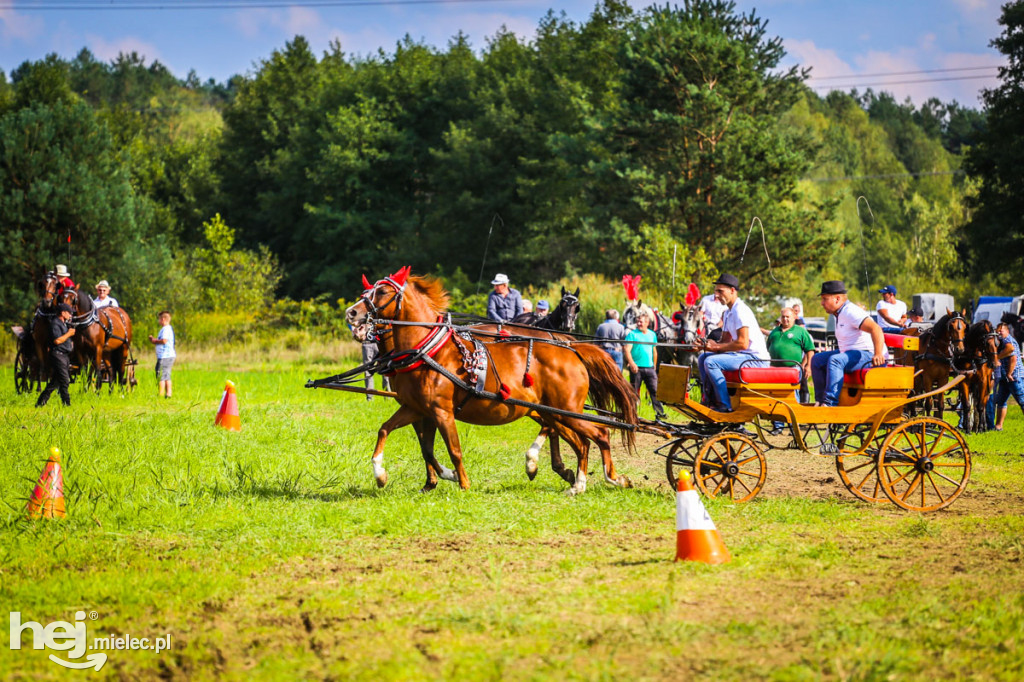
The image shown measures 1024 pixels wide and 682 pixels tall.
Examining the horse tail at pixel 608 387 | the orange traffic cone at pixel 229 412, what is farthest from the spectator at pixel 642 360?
the orange traffic cone at pixel 229 412

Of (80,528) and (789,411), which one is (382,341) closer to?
(80,528)

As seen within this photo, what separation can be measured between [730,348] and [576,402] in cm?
161

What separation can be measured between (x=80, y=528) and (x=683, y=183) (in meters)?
29.2

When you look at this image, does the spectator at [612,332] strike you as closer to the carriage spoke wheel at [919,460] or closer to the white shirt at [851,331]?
the white shirt at [851,331]

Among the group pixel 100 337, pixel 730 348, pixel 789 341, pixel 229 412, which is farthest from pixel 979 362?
pixel 100 337

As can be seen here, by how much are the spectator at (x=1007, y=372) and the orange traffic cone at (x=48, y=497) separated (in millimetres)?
12489

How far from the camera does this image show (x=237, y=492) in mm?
8664

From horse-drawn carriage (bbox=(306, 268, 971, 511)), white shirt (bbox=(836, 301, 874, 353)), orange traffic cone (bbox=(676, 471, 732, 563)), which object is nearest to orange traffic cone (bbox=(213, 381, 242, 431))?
horse-drawn carriage (bbox=(306, 268, 971, 511))

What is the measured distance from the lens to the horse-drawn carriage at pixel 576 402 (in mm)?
8500

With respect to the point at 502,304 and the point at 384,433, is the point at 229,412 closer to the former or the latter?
the point at 502,304

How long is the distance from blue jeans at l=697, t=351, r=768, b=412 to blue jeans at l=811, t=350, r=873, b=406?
59 centimetres

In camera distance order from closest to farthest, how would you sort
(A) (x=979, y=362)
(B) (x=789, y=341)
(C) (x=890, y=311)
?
(A) (x=979, y=362), (B) (x=789, y=341), (C) (x=890, y=311)

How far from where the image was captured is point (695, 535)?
6.21 meters

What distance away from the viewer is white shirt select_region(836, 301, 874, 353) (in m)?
8.67
